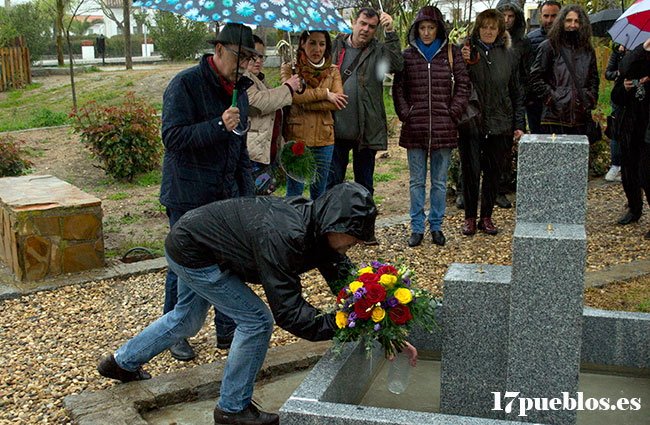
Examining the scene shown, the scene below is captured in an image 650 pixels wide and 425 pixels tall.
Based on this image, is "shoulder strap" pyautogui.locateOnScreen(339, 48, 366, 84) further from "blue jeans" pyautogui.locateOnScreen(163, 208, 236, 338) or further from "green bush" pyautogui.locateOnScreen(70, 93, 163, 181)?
"green bush" pyautogui.locateOnScreen(70, 93, 163, 181)

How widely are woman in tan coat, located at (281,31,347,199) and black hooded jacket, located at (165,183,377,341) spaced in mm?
2415

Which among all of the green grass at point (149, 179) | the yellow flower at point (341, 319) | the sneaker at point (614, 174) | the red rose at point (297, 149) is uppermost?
the red rose at point (297, 149)

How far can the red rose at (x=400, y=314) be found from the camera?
3.05 m

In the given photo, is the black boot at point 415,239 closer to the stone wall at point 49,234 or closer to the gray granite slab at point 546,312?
the stone wall at point 49,234

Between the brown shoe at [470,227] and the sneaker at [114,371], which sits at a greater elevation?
the brown shoe at [470,227]

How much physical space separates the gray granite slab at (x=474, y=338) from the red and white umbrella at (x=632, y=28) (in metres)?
3.32

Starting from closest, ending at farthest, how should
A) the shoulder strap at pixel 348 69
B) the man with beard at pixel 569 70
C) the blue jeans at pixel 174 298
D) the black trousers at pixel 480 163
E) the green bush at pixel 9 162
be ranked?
the blue jeans at pixel 174 298
the shoulder strap at pixel 348 69
the man with beard at pixel 569 70
the black trousers at pixel 480 163
the green bush at pixel 9 162

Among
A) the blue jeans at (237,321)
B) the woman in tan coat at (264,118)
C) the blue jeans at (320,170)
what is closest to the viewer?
the blue jeans at (237,321)

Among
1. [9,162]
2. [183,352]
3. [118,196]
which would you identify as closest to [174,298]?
[183,352]

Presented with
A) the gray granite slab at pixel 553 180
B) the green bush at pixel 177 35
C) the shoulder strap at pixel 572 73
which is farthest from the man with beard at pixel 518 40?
the green bush at pixel 177 35

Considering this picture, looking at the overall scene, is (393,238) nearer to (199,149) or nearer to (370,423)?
(199,149)

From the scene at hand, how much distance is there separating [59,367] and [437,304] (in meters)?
2.14

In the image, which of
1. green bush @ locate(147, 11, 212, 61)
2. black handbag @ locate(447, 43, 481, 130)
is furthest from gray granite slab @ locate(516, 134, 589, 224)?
green bush @ locate(147, 11, 212, 61)

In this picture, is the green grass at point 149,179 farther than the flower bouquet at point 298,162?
Yes
